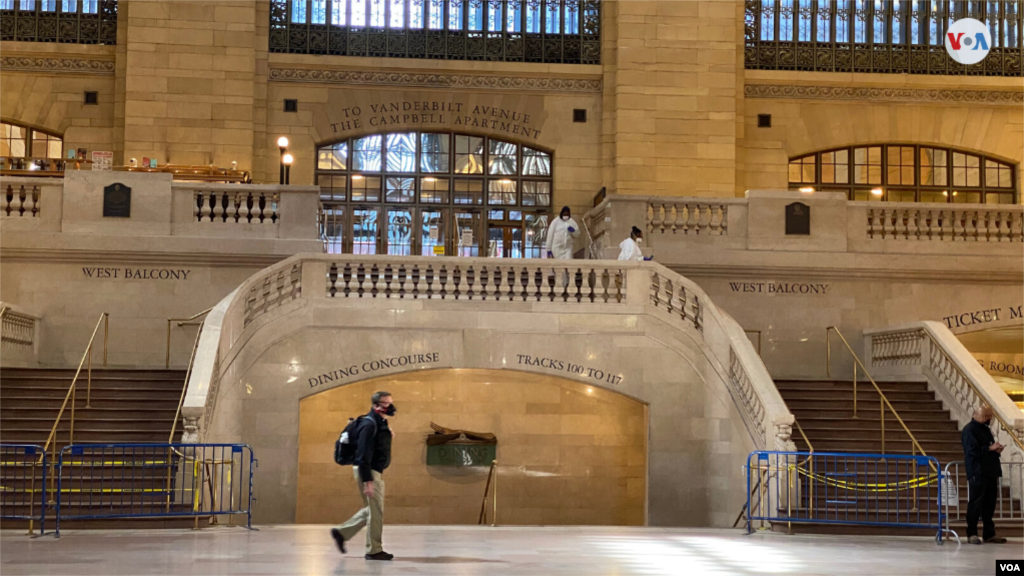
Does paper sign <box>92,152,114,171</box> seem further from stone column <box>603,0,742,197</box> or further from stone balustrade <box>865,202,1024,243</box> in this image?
stone balustrade <box>865,202,1024,243</box>

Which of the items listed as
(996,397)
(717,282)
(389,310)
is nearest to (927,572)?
(996,397)

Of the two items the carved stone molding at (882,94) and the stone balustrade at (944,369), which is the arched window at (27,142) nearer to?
the carved stone molding at (882,94)

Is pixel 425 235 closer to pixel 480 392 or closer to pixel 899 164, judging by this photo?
pixel 480 392

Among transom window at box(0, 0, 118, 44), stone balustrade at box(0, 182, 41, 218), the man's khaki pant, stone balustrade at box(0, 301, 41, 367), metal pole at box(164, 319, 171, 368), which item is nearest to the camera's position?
the man's khaki pant

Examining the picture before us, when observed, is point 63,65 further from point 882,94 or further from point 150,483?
point 882,94

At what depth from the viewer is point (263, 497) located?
18.0m

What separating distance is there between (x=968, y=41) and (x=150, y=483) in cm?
2117

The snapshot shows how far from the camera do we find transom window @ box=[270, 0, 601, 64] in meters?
26.8

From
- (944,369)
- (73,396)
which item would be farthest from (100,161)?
(944,369)

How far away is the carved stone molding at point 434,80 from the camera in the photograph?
26.5m

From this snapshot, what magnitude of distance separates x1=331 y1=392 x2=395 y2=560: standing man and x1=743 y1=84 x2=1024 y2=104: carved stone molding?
18.2 metres

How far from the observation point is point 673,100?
26391mm

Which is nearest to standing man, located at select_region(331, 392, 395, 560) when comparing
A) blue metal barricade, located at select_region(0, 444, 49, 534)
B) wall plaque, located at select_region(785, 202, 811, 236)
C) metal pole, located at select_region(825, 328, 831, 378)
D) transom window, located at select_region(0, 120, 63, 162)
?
blue metal barricade, located at select_region(0, 444, 49, 534)

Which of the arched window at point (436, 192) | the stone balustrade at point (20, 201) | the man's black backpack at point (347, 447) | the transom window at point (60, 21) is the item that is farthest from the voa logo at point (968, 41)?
the man's black backpack at point (347, 447)
